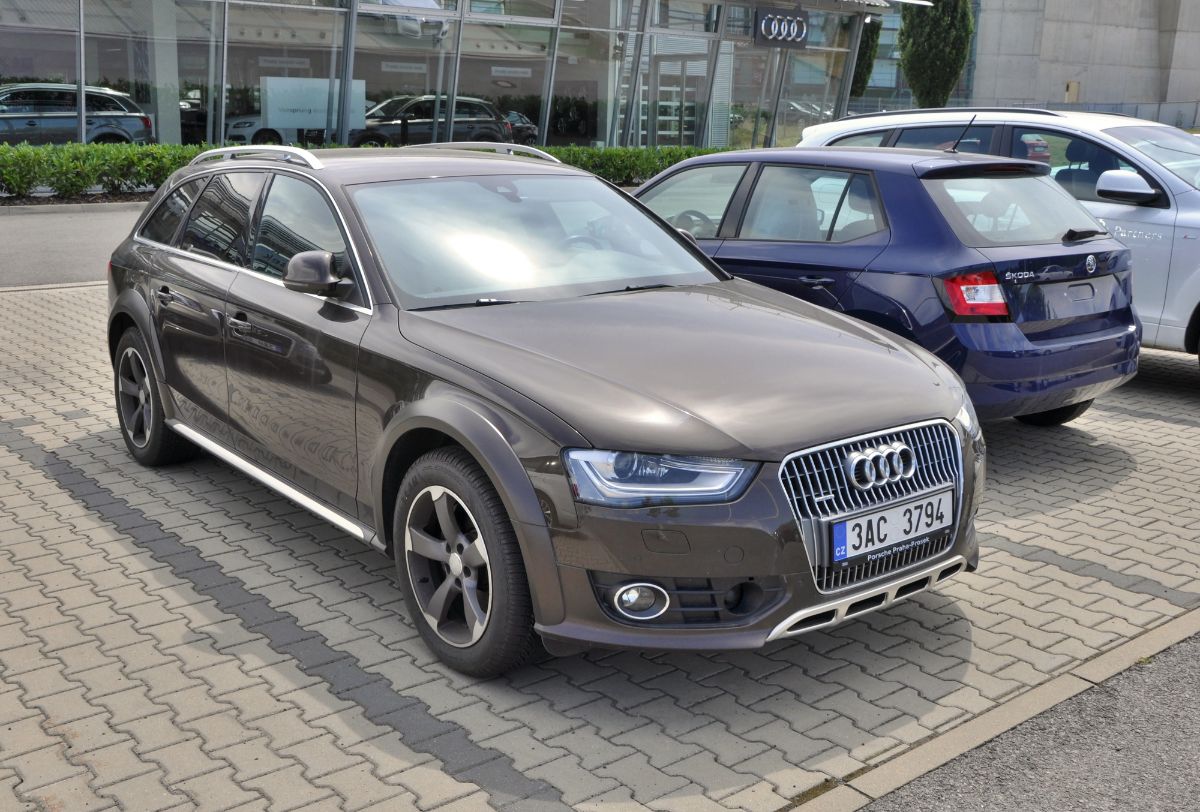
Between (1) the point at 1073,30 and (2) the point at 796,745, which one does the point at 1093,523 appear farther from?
(1) the point at 1073,30

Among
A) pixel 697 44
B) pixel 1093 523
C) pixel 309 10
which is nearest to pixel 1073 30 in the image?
pixel 697 44

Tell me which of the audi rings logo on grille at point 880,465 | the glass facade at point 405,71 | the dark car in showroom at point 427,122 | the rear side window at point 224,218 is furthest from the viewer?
the dark car in showroom at point 427,122

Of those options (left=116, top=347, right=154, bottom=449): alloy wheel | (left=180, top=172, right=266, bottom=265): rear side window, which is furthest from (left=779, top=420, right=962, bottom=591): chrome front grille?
(left=116, top=347, right=154, bottom=449): alloy wheel

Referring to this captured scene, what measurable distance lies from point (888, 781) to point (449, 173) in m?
3.01

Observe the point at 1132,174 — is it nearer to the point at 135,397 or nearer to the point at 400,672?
the point at 400,672

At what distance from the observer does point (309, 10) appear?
22.4 metres

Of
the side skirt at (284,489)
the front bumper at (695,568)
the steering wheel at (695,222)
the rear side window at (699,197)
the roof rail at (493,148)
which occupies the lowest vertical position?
the side skirt at (284,489)

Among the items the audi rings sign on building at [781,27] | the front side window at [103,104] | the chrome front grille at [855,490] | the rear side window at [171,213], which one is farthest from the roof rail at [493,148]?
the audi rings sign on building at [781,27]

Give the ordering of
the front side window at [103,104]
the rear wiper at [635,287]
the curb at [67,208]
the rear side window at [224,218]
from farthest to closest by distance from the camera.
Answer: the front side window at [103,104] < the curb at [67,208] < the rear side window at [224,218] < the rear wiper at [635,287]

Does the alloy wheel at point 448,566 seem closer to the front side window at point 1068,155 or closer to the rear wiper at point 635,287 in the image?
the rear wiper at point 635,287

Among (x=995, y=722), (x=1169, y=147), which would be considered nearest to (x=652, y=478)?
(x=995, y=722)

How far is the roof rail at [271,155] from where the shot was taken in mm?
5207

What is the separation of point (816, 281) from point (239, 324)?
2974 mm

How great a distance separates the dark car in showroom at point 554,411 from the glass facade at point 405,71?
16765mm
